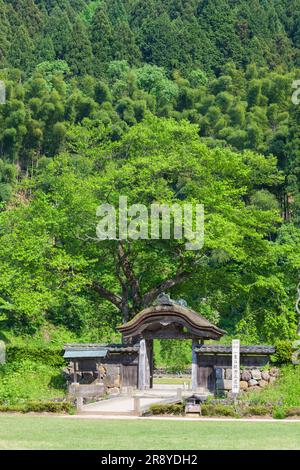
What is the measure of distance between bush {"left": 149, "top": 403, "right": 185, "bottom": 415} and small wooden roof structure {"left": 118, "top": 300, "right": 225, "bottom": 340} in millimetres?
6835

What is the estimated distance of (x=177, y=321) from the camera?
32.8m

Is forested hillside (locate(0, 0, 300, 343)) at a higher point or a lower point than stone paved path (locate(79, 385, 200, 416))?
higher

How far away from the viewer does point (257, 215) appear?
124ft

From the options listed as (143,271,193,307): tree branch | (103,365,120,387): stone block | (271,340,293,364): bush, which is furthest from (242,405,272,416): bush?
(143,271,193,307): tree branch

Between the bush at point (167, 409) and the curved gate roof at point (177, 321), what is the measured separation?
682 centimetres

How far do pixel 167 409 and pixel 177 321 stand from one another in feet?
23.0

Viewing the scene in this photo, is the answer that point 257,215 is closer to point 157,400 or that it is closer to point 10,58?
point 157,400

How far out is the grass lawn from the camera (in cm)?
1745

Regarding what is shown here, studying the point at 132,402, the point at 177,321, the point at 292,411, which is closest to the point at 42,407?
the point at 132,402

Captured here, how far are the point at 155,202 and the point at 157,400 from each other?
375 inches

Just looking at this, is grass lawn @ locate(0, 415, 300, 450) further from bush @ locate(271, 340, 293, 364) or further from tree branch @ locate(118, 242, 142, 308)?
tree branch @ locate(118, 242, 142, 308)

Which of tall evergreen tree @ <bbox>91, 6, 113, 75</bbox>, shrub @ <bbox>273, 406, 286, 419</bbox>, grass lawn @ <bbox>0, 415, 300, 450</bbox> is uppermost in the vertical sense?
tall evergreen tree @ <bbox>91, 6, 113, 75</bbox>

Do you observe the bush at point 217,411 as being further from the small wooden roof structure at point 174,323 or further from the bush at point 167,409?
the small wooden roof structure at point 174,323

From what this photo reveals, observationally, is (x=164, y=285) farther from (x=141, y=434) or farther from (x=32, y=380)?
(x=141, y=434)
